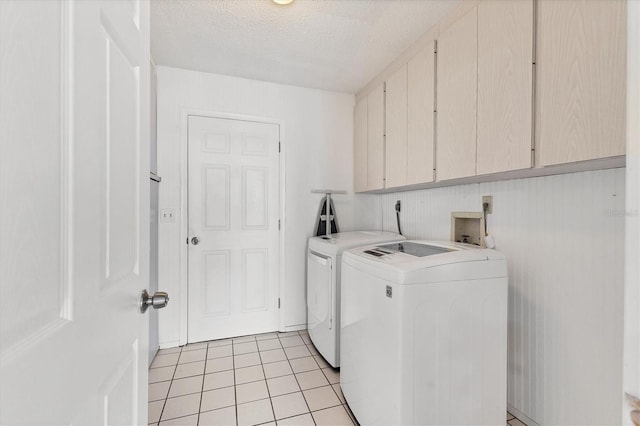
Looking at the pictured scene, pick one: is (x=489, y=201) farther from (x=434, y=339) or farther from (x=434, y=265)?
(x=434, y=339)

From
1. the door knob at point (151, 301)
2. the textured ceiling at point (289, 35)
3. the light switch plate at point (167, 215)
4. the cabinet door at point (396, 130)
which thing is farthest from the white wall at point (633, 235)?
the light switch plate at point (167, 215)

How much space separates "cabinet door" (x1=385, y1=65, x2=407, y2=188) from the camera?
6.76 feet

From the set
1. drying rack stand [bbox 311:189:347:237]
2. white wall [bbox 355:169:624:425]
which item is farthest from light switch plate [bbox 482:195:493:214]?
drying rack stand [bbox 311:189:347:237]

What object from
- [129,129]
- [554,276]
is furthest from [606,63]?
[129,129]

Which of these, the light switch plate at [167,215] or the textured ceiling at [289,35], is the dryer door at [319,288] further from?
the textured ceiling at [289,35]

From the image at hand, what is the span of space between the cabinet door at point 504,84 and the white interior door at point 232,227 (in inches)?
70.7

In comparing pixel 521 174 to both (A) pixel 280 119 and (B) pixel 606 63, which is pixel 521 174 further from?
(A) pixel 280 119

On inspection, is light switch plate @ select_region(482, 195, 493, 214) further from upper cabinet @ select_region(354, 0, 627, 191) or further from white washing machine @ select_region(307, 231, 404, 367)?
white washing machine @ select_region(307, 231, 404, 367)

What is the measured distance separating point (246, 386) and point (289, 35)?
2.39 m

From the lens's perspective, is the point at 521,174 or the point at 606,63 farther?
the point at 521,174

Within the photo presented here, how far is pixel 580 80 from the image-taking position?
1.01 metres

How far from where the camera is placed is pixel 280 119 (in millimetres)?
2689

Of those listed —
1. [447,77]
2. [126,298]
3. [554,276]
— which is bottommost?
[554,276]

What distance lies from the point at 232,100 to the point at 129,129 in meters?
2.08
